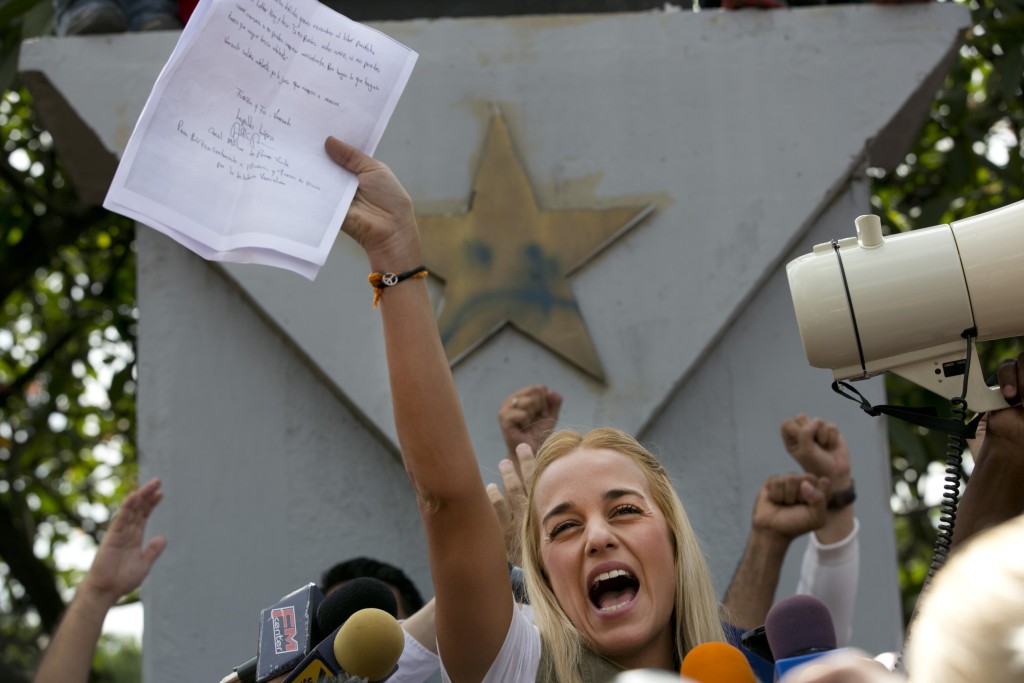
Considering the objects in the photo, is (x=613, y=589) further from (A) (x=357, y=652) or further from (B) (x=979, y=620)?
(B) (x=979, y=620)

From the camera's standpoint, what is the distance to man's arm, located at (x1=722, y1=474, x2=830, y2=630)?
3.21 m

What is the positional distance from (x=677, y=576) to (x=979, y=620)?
4.51 ft

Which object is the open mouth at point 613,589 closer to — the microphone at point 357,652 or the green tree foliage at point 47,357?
the microphone at point 357,652

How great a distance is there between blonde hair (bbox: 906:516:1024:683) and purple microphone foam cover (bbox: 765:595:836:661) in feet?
2.31

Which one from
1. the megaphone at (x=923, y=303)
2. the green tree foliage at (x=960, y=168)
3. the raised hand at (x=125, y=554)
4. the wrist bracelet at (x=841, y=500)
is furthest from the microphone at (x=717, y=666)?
the green tree foliage at (x=960, y=168)

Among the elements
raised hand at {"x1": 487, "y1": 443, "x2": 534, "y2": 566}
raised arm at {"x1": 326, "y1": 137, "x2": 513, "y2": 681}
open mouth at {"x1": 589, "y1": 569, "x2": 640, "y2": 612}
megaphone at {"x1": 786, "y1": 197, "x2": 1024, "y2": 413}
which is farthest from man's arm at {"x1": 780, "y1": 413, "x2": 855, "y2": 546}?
raised arm at {"x1": 326, "y1": 137, "x2": 513, "y2": 681}

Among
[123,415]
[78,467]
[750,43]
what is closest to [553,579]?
[750,43]

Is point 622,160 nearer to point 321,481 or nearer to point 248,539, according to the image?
point 321,481

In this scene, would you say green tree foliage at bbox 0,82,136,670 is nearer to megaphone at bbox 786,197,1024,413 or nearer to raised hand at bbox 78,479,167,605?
raised hand at bbox 78,479,167,605

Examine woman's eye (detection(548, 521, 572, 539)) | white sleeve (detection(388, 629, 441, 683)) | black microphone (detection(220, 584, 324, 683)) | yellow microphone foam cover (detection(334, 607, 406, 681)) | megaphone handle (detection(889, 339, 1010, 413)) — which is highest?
megaphone handle (detection(889, 339, 1010, 413))

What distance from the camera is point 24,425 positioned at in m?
6.27

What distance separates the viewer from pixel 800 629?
1842mm

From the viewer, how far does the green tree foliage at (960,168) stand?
15.8 ft

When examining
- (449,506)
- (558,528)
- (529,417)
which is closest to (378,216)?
(449,506)
